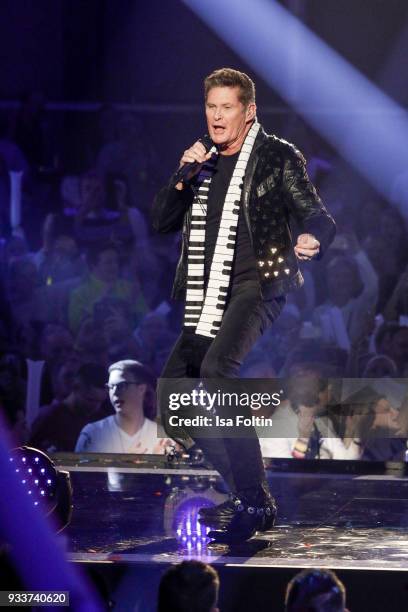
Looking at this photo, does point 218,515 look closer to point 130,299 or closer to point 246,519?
point 246,519

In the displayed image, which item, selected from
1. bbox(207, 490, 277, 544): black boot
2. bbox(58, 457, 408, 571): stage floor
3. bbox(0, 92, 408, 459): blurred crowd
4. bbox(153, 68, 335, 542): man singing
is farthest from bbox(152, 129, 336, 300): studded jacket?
bbox(0, 92, 408, 459): blurred crowd

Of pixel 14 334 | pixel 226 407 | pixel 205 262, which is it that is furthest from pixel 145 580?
pixel 14 334

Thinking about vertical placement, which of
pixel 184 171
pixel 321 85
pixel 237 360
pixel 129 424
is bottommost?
pixel 129 424

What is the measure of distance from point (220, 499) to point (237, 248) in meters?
1.16

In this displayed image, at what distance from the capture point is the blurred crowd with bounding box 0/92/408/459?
208 inches

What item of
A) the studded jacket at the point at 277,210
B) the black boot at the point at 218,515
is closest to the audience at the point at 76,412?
the black boot at the point at 218,515

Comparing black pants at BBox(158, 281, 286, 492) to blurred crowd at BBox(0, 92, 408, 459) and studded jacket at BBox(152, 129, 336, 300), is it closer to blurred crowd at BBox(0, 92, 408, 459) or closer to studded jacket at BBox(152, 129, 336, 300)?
studded jacket at BBox(152, 129, 336, 300)

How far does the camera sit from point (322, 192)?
6.55 metres

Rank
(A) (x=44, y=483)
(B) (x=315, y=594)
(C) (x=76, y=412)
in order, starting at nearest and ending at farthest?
(B) (x=315, y=594)
(A) (x=44, y=483)
(C) (x=76, y=412)

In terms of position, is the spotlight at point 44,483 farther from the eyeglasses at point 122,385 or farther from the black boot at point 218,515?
the eyeglasses at point 122,385

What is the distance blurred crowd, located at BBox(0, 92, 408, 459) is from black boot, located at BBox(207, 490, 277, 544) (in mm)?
1555

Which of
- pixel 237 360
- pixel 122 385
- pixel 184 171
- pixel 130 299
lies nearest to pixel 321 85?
pixel 130 299

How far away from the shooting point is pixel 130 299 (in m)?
6.23

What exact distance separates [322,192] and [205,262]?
10.1ft
